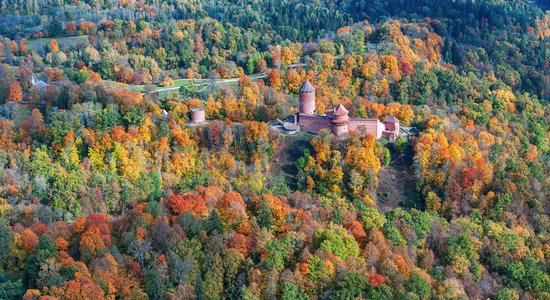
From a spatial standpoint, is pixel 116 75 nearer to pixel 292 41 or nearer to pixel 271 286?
pixel 292 41

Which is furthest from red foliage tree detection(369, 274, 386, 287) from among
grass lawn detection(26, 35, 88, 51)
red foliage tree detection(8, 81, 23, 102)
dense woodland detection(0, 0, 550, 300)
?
grass lawn detection(26, 35, 88, 51)

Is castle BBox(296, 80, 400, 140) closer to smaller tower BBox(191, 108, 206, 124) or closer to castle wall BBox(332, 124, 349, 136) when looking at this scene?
castle wall BBox(332, 124, 349, 136)

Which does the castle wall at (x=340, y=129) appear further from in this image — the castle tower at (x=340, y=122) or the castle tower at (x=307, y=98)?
the castle tower at (x=307, y=98)

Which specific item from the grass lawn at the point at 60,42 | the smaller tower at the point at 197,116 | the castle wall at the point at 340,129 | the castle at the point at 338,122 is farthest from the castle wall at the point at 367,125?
the grass lawn at the point at 60,42

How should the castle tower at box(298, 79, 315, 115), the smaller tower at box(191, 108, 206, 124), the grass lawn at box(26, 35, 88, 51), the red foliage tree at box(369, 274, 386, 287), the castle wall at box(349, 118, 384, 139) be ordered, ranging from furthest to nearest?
the grass lawn at box(26, 35, 88, 51), the smaller tower at box(191, 108, 206, 124), the castle tower at box(298, 79, 315, 115), the castle wall at box(349, 118, 384, 139), the red foliage tree at box(369, 274, 386, 287)

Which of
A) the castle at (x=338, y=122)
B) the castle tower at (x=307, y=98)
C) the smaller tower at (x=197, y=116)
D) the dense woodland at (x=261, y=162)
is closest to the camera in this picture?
the dense woodland at (x=261, y=162)

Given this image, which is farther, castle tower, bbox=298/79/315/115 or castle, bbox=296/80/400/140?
castle tower, bbox=298/79/315/115
